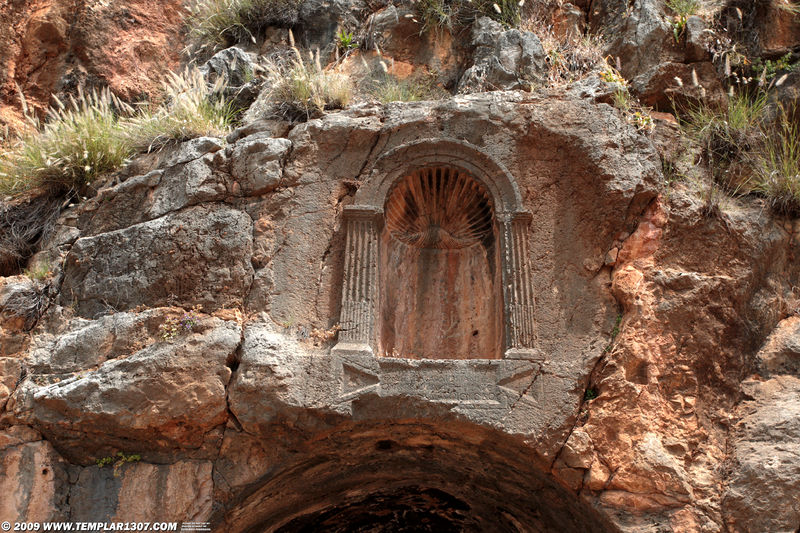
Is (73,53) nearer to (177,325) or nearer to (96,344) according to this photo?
(96,344)

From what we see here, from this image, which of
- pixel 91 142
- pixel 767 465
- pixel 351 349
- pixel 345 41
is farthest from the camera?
pixel 345 41

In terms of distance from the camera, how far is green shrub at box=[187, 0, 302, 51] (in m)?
10.3

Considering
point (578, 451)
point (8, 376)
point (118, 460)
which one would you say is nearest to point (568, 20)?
point (578, 451)

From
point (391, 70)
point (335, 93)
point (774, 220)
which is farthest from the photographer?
point (391, 70)

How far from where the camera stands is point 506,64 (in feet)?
27.0

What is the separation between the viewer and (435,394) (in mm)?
6145

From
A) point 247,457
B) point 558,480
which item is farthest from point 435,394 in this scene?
point 247,457

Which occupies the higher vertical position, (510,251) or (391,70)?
(391,70)

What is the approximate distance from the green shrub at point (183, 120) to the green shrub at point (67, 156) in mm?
207

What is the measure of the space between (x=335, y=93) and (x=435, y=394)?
11.1 feet

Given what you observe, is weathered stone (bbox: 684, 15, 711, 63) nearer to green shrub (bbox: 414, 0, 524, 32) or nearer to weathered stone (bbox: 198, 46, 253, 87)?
green shrub (bbox: 414, 0, 524, 32)

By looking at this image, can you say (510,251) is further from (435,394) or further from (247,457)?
(247,457)

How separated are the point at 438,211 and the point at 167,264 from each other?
2.58 meters

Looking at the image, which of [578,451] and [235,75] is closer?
[578,451]
